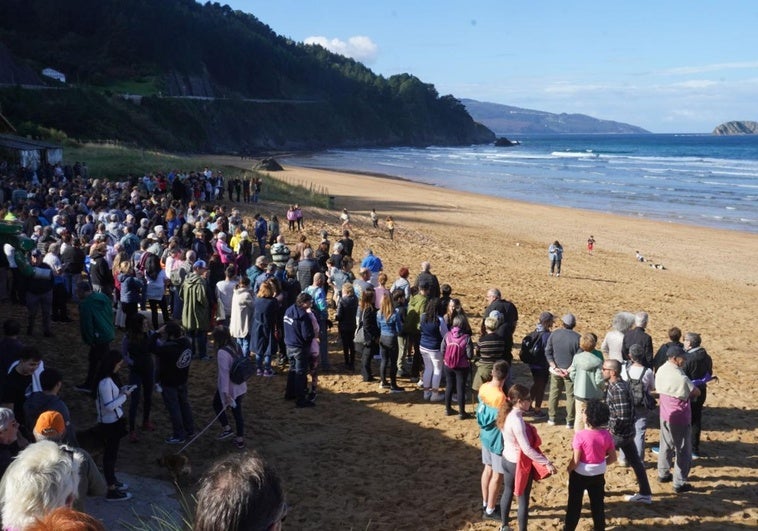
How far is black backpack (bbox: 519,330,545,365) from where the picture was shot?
8.98 meters

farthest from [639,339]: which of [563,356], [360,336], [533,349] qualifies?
[360,336]

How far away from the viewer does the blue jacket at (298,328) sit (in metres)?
9.15

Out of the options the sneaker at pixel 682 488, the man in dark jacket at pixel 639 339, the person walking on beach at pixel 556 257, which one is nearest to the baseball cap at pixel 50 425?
the sneaker at pixel 682 488

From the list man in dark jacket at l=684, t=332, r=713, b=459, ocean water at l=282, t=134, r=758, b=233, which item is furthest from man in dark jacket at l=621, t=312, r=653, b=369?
ocean water at l=282, t=134, r=758, b=233

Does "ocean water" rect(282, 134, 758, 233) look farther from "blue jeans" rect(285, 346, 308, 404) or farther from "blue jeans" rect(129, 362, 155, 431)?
"blue jeans" rect(129, 362, 155, 431)

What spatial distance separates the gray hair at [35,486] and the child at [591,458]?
13.5 feet

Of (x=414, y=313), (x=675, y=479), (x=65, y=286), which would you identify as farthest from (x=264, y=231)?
(x=675, y=479)

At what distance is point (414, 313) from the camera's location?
10133mm

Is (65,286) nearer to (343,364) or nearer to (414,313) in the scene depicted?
(343,364)

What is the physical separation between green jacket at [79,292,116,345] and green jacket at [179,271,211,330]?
1.43 m

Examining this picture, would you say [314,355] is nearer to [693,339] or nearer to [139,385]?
[139,385]

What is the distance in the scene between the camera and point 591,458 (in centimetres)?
596

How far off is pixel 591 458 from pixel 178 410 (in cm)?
461

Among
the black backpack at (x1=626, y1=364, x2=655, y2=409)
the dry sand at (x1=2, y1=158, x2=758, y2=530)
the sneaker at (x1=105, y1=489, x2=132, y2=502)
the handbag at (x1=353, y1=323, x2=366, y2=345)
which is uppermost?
the black backpack at (x1=626, y1=364, x2=655, y2=409)
